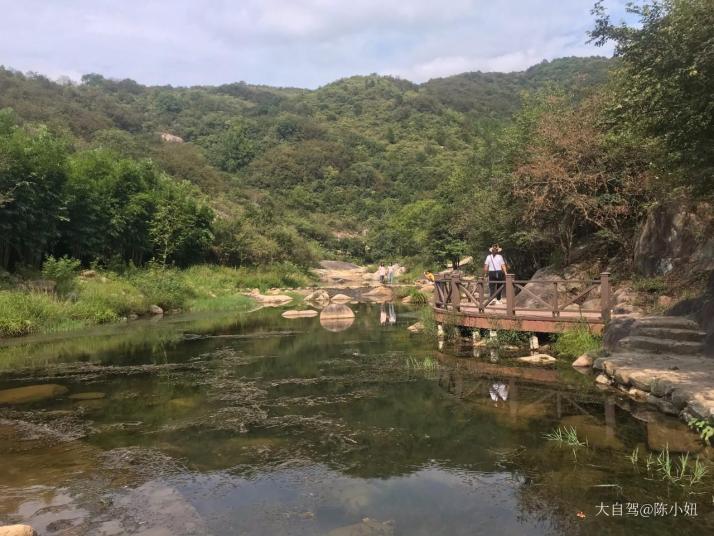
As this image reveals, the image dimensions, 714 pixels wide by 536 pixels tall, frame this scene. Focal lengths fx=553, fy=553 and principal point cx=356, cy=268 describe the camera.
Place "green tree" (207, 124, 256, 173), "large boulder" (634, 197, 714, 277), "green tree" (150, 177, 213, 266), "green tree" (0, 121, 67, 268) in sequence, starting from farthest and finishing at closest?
1. "green tree" (207, 124, 256, 173)
2. "green tree" (150, 177, 213, 266)
3. "green tree" (0, 121, 67, 268)
4. "large boulder" (634, 197, 714, 277)

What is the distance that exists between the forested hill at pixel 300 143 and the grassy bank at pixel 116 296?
2689 mm

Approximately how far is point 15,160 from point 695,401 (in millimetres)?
26207

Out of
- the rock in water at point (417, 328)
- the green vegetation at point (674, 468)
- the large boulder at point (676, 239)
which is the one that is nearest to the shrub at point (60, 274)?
the rock in water at point (417, 328)

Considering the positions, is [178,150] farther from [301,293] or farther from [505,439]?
[505,439]

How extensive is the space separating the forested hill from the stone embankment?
13.4 meters

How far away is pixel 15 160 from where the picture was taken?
2397cm

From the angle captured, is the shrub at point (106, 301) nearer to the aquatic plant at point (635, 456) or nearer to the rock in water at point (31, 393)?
the rock in water at point (31, 393)

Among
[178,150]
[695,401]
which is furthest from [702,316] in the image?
[178,150]

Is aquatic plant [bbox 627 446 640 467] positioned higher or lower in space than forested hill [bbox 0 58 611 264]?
lower

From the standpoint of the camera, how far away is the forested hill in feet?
163

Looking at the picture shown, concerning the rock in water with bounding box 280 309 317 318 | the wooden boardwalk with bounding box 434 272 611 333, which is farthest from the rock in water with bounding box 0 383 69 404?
the rock in water with bounding box 280 309 317 318

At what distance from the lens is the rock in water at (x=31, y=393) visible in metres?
10.8

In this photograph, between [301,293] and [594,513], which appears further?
[301,293]

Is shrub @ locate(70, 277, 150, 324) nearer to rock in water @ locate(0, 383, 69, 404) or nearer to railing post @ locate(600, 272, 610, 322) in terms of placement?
rock in water @ locate(0, 383, 69, 404)
